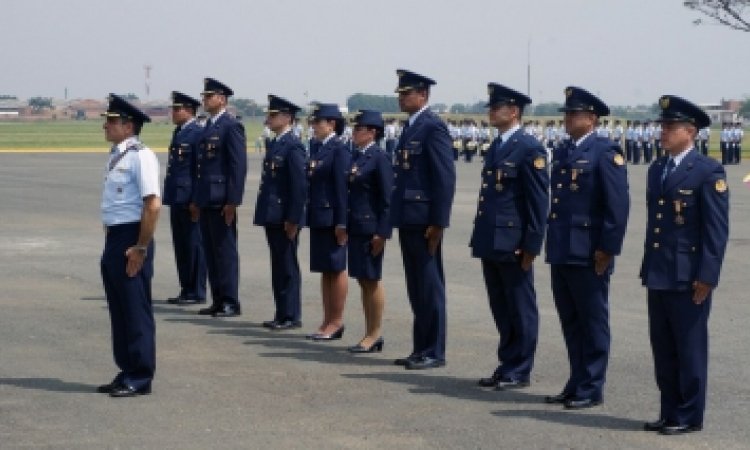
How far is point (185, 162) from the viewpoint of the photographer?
13.1m

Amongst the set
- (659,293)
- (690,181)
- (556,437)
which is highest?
(690,181)

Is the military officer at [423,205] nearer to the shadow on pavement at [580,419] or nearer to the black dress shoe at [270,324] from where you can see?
the shadow on pavement at [580,419]

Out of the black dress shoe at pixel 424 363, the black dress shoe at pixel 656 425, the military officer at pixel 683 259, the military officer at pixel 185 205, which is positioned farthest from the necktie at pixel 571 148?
the military officer at pixel 185 205

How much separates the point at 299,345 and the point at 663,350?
12.0ft

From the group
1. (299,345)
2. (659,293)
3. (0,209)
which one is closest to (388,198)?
(299,345)

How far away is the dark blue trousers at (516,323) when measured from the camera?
355 inches

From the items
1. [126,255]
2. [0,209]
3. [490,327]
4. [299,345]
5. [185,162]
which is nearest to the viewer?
[126,255]

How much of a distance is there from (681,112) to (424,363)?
9.50ft

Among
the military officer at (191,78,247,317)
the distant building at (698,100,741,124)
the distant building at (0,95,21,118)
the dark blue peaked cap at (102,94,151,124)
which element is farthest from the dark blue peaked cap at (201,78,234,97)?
the distant building at (0,95,21,118)

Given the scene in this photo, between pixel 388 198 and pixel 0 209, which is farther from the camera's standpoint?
pixel 0 209

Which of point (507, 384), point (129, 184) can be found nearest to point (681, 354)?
point (507, 384)

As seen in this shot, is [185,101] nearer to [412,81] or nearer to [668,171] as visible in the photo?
[412,81]

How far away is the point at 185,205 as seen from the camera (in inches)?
516

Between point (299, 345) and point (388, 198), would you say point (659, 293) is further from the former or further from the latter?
point (299, 345)
